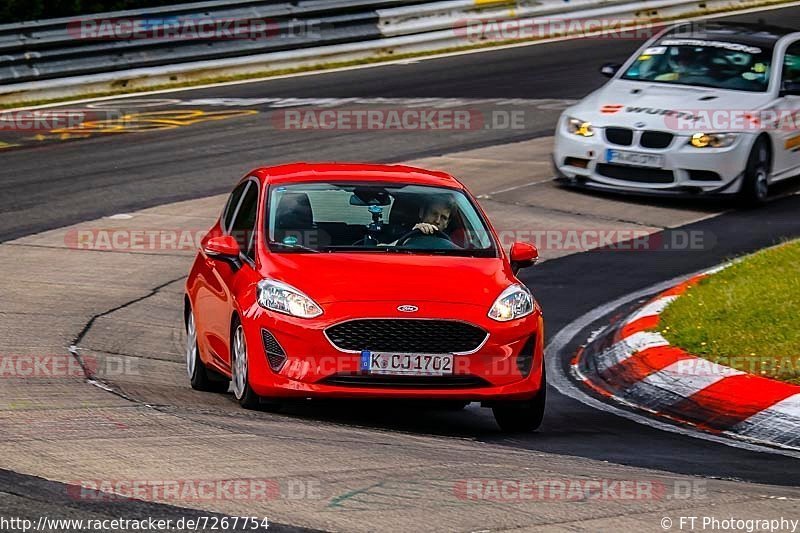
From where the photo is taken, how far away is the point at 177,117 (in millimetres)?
21156

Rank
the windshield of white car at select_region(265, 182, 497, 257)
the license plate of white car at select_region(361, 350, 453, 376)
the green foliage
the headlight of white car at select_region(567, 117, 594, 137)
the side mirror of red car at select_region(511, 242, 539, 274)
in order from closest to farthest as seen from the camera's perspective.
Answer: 1. the license plate of white car at select_region(361, 350, 453, 376)
2. the windshield of white car at select_region(265, 182, 497, 257)
3. the side mirror of red car at select_region(511, 242, 539, 274)
4. the headlight of white car at select_region(567, 117, 594, 137)
5. the green foliage

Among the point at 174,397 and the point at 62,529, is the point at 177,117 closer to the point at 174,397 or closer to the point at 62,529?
the point at 174,397

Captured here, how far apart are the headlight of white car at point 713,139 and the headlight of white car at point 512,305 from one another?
275 inches

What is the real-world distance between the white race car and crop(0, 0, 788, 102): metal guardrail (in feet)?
28.8

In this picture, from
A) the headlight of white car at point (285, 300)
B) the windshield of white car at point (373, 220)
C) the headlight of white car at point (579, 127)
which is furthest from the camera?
the headlight of white car at point (579, 127)

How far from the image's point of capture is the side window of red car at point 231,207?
10.2 metres

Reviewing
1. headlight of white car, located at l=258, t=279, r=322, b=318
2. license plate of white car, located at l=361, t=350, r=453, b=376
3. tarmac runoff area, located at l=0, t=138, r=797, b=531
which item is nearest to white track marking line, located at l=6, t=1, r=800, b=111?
tarmac runoff area, located at l=0, t=138, r=797, b=531

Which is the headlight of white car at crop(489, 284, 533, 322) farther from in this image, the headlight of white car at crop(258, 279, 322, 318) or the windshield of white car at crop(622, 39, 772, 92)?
the windshield of white car at crop(622, 39, 772, 92)

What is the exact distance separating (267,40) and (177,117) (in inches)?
167

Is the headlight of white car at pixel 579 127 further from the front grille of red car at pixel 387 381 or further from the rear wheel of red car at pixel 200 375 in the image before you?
the front grille of red car at pixel 387 381

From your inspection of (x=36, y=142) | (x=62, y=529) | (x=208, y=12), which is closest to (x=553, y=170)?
(x=36, y=142)

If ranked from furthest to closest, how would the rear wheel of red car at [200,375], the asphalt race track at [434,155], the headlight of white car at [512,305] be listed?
the rear wheel of red car at [200,375], the headlight of white car at [512,305], the asphalt race track at [434,155]

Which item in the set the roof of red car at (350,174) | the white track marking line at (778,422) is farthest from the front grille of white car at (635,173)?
the white track marking line at (778,422)

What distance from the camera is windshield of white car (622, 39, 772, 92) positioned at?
1653 centimetres
